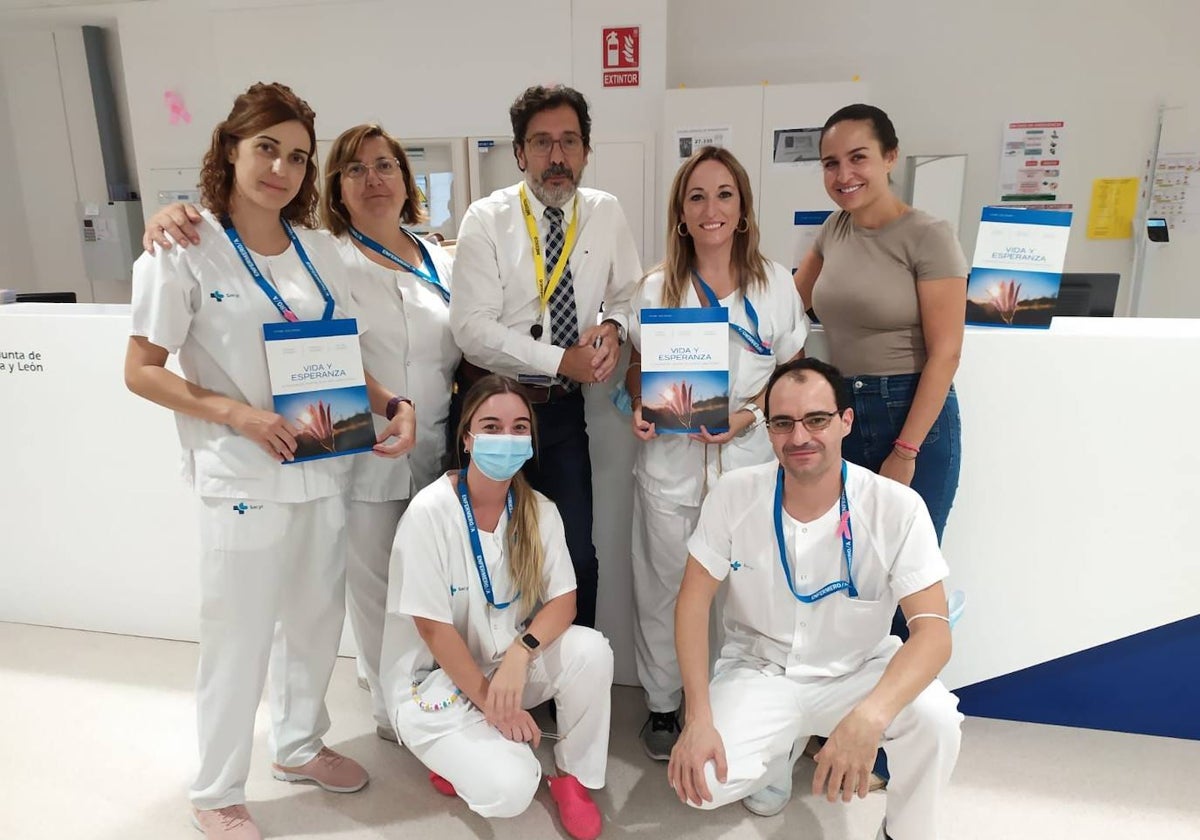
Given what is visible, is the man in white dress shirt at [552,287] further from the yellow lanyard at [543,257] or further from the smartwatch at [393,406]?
the smartwatch at [393,406]

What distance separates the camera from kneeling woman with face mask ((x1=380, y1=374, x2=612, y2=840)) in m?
1.82

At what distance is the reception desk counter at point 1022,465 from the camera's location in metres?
2.09

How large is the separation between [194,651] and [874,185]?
272 cm

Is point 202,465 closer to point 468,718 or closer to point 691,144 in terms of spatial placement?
point 468,718

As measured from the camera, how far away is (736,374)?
2010mm

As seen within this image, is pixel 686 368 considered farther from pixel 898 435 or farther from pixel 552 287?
pixel 898 435

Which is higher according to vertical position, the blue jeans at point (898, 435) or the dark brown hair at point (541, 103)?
the dark brown hair at point (541, 103)

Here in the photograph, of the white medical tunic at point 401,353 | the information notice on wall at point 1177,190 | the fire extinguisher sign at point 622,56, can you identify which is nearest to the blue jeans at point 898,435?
the white medical tunic at point 401,353

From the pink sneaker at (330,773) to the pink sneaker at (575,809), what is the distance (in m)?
0.54

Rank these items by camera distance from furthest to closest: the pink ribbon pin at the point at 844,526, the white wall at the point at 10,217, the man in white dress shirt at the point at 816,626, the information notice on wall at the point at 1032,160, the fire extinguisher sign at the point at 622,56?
the white wall at the point at 10,217
the information notice on wall at the point at 1032,160
the fire extinguisher sign at the point at 622,56
the pink ribbon pin at the point at 844,526
the man in white dress shirt at the point at 816,626

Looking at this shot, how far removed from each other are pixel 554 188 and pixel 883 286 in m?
0.88

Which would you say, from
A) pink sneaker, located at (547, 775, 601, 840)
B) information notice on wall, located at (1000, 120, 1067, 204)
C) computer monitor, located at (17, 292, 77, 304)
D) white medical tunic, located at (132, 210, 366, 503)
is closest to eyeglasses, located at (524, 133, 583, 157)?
white medical tunic, located at (132, 210, 366, 503)

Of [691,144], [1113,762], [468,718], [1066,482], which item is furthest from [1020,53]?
[468,718]

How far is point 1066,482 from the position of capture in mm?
2168
